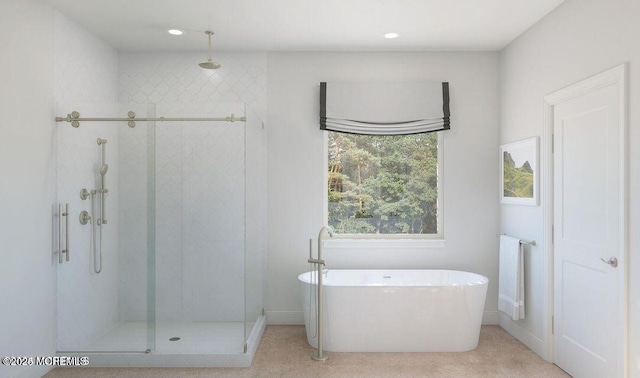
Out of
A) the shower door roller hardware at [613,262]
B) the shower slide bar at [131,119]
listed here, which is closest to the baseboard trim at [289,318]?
the shower door roller hardware at [613,262]

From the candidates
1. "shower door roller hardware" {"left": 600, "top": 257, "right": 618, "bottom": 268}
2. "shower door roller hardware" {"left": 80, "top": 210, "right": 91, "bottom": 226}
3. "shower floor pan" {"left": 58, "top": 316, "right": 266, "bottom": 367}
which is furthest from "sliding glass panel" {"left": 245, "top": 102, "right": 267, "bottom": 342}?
"shower door roller hardware" {"left": 600, "top": 257, "right": 618, "bottom": 268}

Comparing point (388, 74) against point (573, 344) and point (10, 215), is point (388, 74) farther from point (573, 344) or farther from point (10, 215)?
point (10, 215)

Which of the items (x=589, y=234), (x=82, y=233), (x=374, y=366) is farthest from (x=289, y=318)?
(x=589, y=234)

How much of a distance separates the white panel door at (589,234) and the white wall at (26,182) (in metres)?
3.75

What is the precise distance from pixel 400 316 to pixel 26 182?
9.49 feet

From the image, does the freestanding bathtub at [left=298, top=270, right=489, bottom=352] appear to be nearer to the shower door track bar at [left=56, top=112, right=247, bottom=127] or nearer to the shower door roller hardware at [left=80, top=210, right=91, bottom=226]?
the shower door track bar at [left=56, top=112, right=247, bottom=127]

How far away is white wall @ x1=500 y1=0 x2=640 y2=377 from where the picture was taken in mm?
2559

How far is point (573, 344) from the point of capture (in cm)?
317

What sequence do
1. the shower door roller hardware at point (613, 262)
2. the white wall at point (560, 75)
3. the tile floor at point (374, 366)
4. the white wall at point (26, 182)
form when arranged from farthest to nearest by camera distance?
the tile floor at point (374, 366) < the white wall at point (26, 182) < the shower door roller hardware at point (613, 262) < the white wall at point (560, 75)

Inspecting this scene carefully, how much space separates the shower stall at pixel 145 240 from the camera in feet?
10.8

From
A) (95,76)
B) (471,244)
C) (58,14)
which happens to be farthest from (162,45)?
(471,244)

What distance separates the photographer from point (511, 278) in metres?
3.88

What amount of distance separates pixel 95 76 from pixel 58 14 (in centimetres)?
64

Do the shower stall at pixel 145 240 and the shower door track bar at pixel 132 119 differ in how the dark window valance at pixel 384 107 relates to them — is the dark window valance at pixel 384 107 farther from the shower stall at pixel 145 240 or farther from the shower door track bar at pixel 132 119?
Result: the shower stall at pixel 145 240
